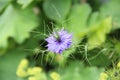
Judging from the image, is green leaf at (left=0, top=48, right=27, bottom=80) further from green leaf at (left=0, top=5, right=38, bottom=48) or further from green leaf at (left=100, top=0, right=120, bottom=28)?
green leaf at (left=100, top=0, right=120, bottom=28)

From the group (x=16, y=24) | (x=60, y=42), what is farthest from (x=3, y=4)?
(x=60, y=42)

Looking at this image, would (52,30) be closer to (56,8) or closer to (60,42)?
(56,8)

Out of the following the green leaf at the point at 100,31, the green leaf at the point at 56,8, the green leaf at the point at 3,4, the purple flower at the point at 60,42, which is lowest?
the purple flower at the point at 60,42

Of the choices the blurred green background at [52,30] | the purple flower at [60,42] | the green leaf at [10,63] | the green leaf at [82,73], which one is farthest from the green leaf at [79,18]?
the purple flower at [60,42]

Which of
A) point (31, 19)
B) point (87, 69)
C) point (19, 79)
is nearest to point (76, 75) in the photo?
point (87, 69)

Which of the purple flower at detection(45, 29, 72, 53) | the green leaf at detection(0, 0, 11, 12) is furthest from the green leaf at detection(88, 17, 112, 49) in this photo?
the purple flower at detection(45, 29, 72, 53)

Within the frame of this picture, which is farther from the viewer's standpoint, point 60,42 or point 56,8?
point 56,8

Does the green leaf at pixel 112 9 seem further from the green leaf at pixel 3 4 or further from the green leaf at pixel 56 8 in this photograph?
the green leaf at pixel 3 4
